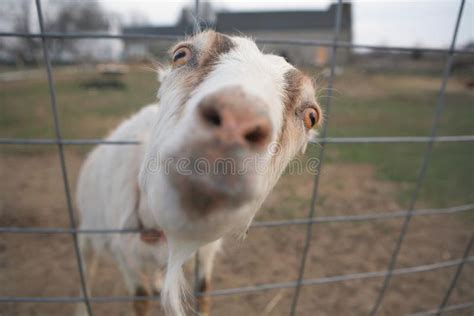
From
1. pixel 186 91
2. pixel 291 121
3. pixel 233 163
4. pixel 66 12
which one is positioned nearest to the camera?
pixel 233 163

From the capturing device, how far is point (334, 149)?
7.67 meters

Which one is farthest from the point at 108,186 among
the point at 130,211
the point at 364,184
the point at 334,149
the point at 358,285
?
the point at 334,149

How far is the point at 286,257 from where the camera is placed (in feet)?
11.9

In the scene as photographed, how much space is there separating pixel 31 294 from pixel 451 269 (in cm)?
447

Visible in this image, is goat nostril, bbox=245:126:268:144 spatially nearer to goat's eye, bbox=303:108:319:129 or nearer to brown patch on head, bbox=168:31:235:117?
brown patch on head, bbox=168:31:235:117

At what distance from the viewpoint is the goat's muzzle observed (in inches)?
28.3

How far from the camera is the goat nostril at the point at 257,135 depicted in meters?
0.75

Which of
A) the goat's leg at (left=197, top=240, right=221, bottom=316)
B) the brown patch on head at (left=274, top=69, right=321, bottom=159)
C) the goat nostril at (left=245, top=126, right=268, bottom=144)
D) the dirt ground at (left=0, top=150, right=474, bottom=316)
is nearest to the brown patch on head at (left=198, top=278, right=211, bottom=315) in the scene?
the goat's leg at (left=197, top=240, right=221, bottom=316)

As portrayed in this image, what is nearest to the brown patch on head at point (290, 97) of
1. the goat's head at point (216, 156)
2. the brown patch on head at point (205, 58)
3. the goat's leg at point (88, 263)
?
the goat's head at point (216, 156)

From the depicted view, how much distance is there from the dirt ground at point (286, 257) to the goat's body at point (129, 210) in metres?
0.88

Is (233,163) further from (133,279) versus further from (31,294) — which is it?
(31,294)

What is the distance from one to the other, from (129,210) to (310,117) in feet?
4.29
